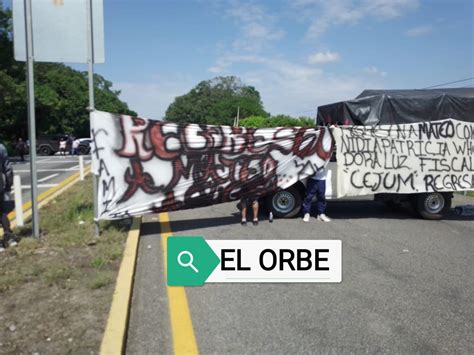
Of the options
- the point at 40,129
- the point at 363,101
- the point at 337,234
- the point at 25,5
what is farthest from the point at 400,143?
the point at 40,129

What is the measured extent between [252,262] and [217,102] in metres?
103

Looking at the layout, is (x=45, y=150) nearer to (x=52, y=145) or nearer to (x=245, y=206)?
(x=52, y=145)

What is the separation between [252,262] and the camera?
178 inches

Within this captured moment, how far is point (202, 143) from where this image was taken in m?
7.36

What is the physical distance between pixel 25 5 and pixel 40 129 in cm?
3912

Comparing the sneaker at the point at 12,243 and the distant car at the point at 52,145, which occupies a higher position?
the distant car at the point at 52,145

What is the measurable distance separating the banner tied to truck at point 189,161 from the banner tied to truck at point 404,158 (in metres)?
0.59

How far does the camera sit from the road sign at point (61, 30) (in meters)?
6.06

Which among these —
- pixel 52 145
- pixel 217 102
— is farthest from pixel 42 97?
pixel 217 102

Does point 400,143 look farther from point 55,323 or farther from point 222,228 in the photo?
point 55,323

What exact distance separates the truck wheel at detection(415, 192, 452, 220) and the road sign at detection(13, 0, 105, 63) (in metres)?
6.78

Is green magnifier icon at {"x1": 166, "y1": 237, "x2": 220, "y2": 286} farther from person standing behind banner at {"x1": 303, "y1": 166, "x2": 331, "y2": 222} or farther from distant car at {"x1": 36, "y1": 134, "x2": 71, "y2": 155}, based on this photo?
distant car at {"x1": 36, "y1": 134, "x2": 71, "y2": 155}

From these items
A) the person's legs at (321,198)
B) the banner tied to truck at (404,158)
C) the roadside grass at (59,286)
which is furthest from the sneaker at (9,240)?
the banner tied to truck at (404,158)

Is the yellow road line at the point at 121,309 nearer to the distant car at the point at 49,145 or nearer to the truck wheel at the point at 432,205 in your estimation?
the truck wheel at the point at 432,205
